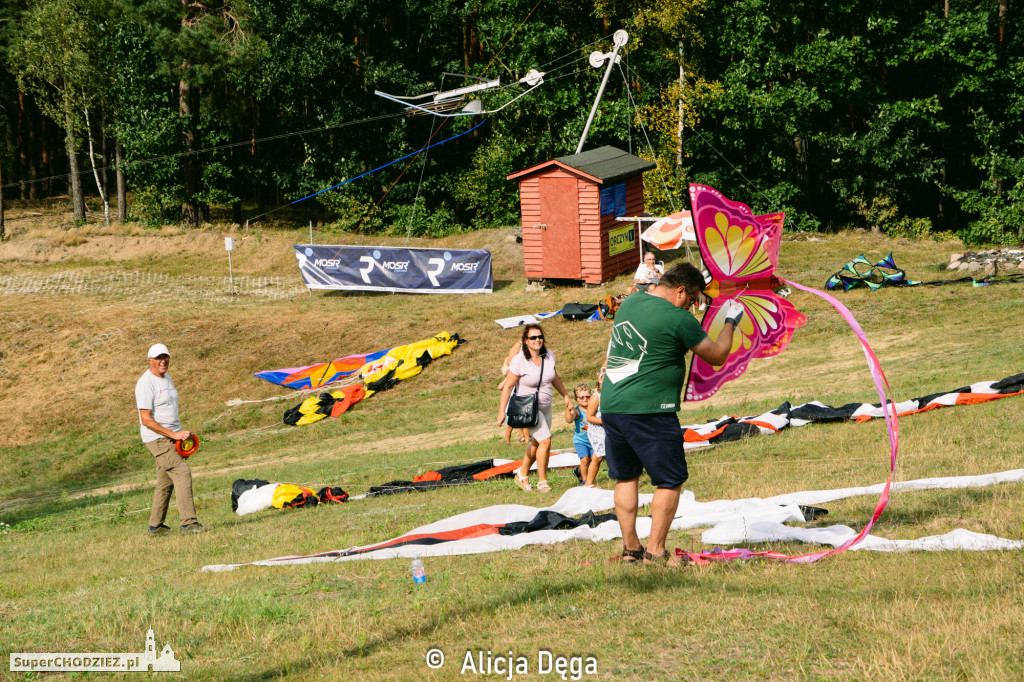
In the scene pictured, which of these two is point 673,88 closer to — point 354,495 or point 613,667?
point 354,495

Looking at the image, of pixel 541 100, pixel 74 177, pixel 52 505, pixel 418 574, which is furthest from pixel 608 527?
pixel 74 177

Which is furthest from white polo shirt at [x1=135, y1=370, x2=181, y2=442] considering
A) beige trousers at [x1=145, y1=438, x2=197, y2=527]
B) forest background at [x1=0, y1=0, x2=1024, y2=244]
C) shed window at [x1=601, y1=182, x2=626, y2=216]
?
forest background at [x1=0, y1=0, x2=1024, y2=244]

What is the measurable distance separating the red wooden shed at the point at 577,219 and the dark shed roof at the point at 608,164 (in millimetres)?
31

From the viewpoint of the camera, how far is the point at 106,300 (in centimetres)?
3192

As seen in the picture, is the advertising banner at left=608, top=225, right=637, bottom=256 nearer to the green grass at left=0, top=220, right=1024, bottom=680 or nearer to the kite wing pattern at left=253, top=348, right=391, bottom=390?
the green grass at left=0, top=220, right=1024, bottom=680

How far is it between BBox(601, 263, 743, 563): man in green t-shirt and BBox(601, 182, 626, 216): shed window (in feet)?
72.5

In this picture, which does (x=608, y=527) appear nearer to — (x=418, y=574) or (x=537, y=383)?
(x=418, y=574)

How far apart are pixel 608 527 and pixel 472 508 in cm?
246

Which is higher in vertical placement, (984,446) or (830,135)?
(830,135)

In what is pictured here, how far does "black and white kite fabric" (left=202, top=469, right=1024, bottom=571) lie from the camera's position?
279 inches

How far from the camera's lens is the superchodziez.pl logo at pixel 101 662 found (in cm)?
510

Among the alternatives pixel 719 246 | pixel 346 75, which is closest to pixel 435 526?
pixel 719 246

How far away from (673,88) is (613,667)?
36.9m

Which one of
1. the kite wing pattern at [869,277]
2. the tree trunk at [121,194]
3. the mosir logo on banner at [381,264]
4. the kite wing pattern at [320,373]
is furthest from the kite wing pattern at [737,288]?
the tree trunk at [121,194]
